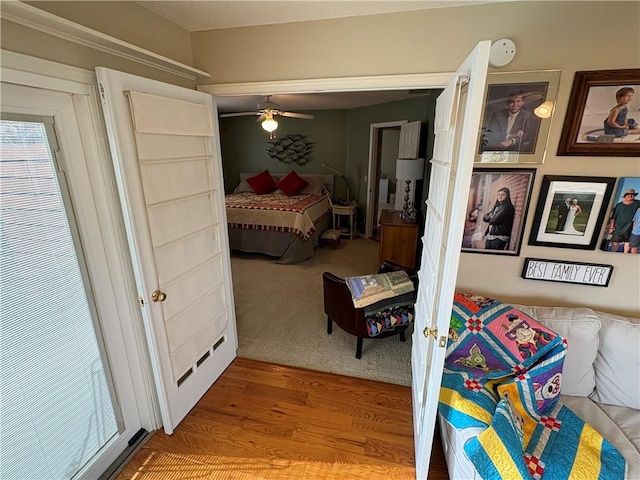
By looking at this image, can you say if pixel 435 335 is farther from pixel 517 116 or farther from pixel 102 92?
pixel 102 92

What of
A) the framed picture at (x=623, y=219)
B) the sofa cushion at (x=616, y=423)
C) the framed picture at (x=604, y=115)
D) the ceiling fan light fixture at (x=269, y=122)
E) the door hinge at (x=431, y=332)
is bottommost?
the sofa cushion at (x=616, y=423)

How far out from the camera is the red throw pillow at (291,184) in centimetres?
581

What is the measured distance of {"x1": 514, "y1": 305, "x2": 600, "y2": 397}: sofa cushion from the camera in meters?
1.58

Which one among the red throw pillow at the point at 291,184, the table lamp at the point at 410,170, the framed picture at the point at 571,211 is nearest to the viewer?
the framed picture at the point at 571,211

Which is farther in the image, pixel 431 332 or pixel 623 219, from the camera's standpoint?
pixel 623 219

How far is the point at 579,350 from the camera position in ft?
5.20

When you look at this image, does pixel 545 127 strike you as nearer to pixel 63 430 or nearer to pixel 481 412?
pixel 481 412

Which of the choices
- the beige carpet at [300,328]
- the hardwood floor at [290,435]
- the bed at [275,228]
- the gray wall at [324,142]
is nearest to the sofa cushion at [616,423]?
the hardwood floor at [290,435]

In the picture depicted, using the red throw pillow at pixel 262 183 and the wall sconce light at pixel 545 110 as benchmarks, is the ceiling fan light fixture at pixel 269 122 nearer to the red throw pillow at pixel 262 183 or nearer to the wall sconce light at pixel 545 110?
the red throw pillow at pixel 262 183

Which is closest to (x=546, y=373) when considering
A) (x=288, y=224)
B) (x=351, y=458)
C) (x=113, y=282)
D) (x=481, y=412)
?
(x=481, y=412)

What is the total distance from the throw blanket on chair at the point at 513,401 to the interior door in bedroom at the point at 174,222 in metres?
1.49

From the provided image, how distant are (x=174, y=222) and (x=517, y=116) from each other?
6.28ft

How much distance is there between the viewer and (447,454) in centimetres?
159

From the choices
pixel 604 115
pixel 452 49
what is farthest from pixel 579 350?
pixel 452 49
